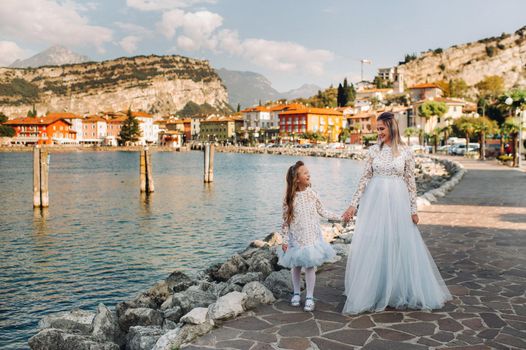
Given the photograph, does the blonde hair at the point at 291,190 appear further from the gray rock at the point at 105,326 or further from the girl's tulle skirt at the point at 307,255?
the gray rock at the point at 105,326

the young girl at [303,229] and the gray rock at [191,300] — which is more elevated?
the young girl at [303,229]

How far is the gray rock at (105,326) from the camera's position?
306 inches

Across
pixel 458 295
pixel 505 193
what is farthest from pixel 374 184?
pixel 505 193

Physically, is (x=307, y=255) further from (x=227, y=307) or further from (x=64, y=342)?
(x=64, y=342)

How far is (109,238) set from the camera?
814 inches

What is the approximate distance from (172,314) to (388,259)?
3873 mm

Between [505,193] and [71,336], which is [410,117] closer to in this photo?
[505,193]

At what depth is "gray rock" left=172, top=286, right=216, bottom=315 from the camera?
8.31 m

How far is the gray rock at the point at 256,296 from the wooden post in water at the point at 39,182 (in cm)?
2527

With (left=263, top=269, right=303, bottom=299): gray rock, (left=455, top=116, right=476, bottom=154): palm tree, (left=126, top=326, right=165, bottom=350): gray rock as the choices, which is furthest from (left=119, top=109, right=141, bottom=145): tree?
(left=263, top=269, right=303, bottom=299): gray rock

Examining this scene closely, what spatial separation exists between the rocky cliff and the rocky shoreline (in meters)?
191

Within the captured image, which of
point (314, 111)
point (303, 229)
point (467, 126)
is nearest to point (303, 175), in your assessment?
point (303, 229)

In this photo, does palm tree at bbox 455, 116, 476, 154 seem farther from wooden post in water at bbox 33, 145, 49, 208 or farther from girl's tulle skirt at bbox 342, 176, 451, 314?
girl's tulle skirt at bbox 342, 176, 451, 314

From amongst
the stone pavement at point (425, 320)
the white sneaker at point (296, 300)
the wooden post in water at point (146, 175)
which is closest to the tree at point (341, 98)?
the wooden post in water at point (146, 175)
